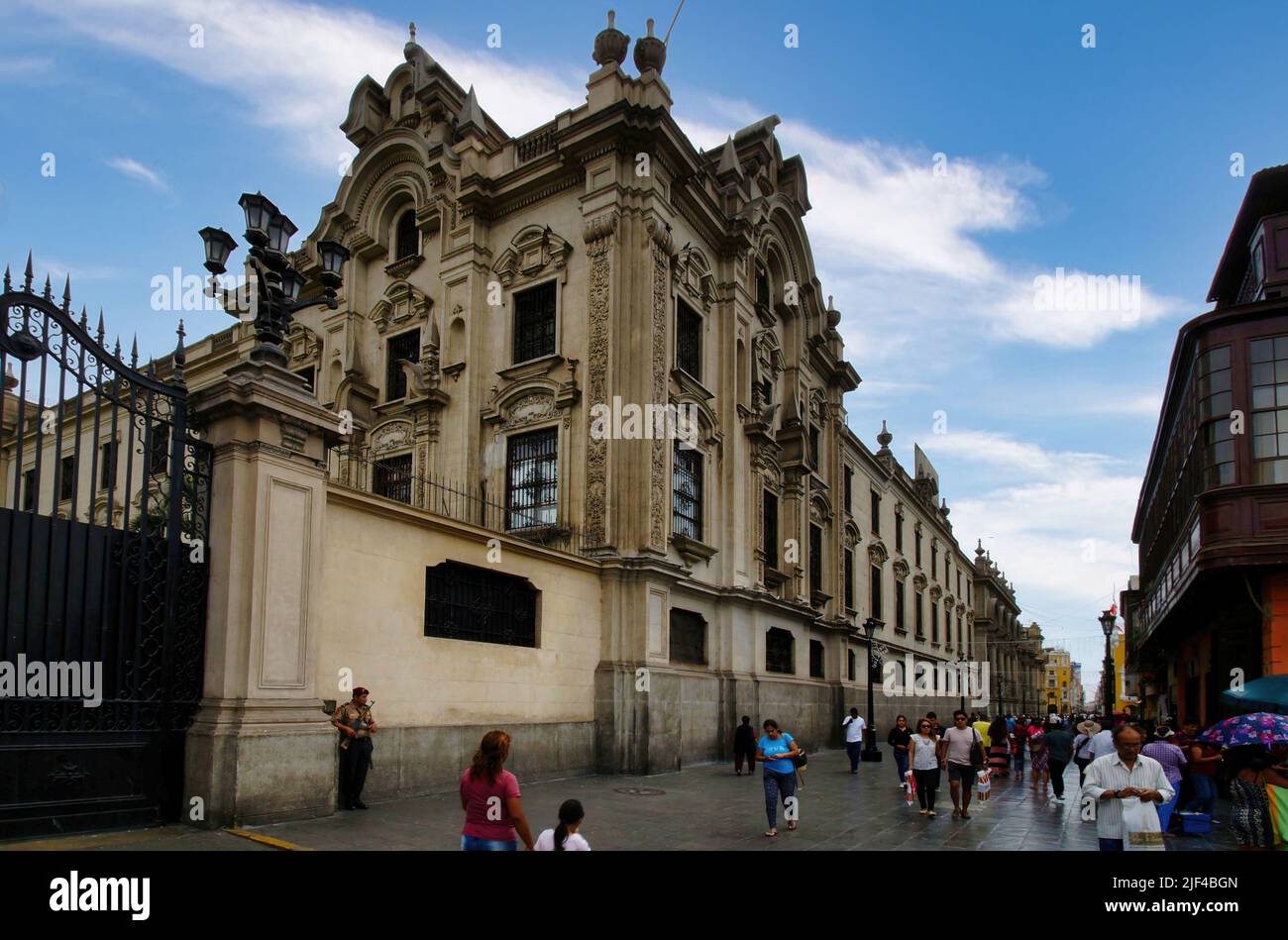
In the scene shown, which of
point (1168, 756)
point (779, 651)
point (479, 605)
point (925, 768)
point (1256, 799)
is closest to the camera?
point (1256, 799)

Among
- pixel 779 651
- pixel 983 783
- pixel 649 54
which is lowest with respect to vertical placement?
pixel 983 783

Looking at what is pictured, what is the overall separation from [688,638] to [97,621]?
13.7 m

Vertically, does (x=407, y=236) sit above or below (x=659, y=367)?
above

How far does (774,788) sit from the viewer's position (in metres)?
11.6

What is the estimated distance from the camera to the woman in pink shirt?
5945 millimetres

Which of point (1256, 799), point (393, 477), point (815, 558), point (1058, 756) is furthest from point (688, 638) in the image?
point (1256, 799)

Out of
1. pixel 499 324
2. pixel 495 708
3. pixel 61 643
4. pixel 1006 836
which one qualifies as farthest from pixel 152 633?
pixel 499 324

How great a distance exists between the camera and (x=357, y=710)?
12.0 meters

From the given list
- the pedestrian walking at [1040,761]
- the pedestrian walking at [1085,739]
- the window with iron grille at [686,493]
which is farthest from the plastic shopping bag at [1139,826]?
the window with iron grille at [686,493]

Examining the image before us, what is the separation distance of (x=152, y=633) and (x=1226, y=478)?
17761mm

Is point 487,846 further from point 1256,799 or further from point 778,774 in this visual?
point 1256,799
